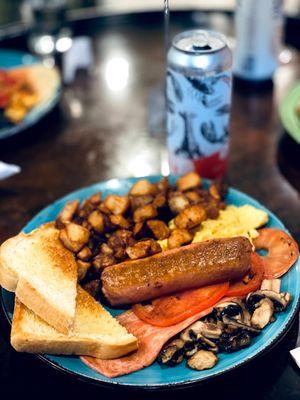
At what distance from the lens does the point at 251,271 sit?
1.21 metres

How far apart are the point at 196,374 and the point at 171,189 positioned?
0.54 meters

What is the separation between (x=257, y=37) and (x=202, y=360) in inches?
51.2

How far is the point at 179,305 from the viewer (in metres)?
1.14

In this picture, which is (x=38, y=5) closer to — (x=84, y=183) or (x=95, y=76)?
(x=95, y=76)

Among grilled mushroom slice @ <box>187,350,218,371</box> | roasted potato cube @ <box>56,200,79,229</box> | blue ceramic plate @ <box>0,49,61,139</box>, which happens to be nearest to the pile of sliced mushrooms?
grilled mushroom slice @ <box>187,350,218,371</box>

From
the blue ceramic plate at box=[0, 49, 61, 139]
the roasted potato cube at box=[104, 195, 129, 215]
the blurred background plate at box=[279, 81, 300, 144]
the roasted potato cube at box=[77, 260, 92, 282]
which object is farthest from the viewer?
the blue ceramic plate at box=[0, 49, 61, 139]

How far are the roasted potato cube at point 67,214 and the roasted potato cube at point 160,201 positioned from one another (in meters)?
0.20

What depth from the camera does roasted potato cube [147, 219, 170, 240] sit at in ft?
4.19

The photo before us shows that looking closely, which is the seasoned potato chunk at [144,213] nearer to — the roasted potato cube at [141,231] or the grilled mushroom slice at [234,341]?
the roasted potato cube at [141,231]

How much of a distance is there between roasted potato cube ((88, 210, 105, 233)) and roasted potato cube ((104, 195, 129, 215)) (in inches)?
1.4

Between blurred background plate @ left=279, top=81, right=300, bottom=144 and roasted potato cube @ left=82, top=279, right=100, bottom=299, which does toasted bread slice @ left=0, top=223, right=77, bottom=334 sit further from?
blurred background plate @ left=279, top=81, right=300, bottom=144

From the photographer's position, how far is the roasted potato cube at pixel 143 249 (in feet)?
3.89

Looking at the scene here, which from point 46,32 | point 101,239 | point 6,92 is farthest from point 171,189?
point 46,32

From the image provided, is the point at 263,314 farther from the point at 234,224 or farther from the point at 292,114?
the point at 292,114
